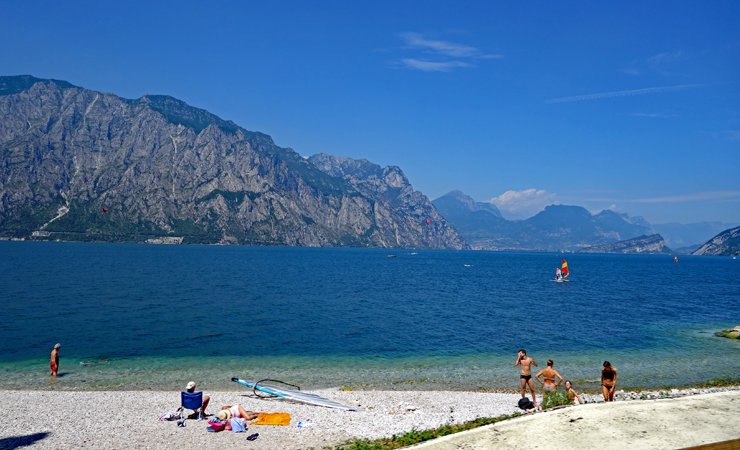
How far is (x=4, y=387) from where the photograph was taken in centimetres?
2578

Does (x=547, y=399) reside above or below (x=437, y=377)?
above

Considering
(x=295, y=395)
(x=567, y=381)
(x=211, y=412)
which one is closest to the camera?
(x=211, y=412)

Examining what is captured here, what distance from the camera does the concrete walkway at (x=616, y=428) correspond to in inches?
426

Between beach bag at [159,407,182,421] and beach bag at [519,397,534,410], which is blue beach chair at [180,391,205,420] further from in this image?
beach bag at [519,397,534,410]

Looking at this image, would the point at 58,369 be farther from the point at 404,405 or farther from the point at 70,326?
the point at 404,405

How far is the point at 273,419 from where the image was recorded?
63.2 feet

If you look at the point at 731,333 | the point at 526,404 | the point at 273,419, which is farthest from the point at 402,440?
the point at 731,333

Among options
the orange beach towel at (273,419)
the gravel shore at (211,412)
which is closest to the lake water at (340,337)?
the gravel shore at (211,412)

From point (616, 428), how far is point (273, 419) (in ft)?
47.1

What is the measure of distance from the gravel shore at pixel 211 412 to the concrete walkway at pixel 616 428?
6.62m

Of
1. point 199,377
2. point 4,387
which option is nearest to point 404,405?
point 199,377

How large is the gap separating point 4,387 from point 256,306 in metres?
34.7

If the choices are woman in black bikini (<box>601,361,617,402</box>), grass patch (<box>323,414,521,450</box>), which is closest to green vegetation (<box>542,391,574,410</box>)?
woman in black bikini (<box>601,361,617,402</box>)

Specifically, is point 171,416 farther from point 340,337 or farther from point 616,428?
point 340,337
